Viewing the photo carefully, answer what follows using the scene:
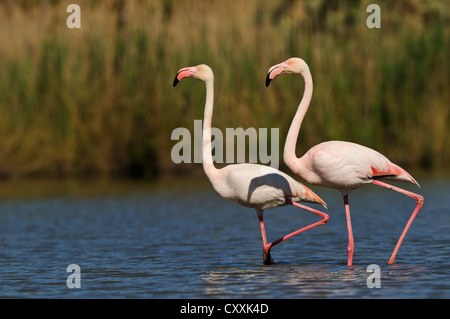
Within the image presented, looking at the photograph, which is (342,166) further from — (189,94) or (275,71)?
(189,94)

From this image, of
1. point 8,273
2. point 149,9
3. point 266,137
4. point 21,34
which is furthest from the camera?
point 149,9

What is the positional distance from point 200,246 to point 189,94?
719 cm

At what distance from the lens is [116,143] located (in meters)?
18.2

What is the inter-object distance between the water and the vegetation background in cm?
126

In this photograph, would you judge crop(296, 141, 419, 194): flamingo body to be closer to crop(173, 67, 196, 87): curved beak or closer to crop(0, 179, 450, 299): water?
crop(0, 179, 450, 299): water

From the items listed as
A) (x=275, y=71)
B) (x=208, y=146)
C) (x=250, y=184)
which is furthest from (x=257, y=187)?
(x=275, y=71)

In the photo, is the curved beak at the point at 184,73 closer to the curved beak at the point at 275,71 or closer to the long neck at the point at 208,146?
the long neck at the point at 208,146

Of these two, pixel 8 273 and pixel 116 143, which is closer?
pixel 8 273

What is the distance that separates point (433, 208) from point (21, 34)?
29.3 ft

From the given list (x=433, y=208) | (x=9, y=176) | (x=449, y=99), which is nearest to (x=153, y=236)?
(x=433, y=208)

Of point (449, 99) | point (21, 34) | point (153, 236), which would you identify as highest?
point (21, 34)

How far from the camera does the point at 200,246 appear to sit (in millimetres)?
11328

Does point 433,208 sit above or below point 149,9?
below
